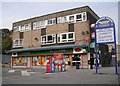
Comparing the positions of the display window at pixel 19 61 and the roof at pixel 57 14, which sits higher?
the roof at pixel 57 14

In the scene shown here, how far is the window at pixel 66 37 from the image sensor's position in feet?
106

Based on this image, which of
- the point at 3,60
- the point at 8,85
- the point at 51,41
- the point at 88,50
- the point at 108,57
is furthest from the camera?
the point at 3,60

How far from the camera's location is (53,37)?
35.0 m

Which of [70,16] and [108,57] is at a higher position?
[70,16]

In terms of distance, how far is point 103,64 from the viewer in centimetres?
3478

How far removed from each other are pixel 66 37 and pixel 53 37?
2698 millimetres

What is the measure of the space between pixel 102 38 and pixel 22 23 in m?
26.0

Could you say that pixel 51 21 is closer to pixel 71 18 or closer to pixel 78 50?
pixel 71 18

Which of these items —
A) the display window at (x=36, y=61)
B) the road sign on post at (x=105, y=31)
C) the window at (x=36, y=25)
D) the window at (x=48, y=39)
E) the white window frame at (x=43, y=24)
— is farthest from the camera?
the window at (x=36, y=25)

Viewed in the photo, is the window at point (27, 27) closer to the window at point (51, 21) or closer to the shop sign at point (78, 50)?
the window at point (51, 21)

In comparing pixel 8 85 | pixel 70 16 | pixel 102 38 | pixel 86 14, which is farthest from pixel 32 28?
pixel 8 85

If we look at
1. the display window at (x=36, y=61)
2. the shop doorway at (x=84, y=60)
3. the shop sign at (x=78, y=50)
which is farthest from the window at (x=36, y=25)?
the shop doorway at (x=84, y=60)

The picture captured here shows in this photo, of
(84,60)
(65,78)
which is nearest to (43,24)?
(84,60)

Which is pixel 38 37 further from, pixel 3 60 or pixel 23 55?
pixel 3 60
